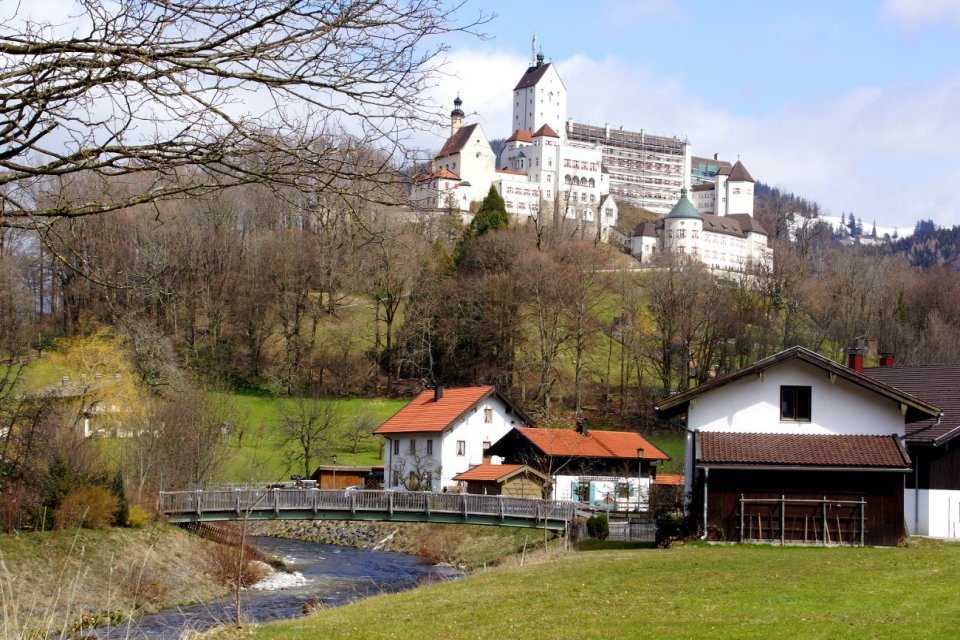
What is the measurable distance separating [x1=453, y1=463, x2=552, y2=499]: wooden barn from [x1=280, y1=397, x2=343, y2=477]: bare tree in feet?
46.0

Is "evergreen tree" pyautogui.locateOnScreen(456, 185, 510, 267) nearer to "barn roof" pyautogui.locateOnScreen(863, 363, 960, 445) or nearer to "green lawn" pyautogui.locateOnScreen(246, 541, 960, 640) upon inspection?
"barn roof" pyautogui.locateOnScreen(863, 363, 960, 445)

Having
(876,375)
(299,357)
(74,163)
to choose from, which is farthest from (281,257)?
(74,163)

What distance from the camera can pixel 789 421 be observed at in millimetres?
30766

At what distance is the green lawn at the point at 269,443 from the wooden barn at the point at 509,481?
11386mm

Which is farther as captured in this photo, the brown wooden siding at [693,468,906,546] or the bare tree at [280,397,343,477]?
the bare tree at [280,397,343,477]

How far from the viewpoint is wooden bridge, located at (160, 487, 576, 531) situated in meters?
37.8

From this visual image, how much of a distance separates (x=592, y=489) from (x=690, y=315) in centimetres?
2892

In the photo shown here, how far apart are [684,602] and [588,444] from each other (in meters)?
35.5

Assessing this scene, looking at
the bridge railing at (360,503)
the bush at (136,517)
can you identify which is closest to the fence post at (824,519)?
the bridge railing at (360,503)

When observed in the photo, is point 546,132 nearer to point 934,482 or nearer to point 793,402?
point 934,482

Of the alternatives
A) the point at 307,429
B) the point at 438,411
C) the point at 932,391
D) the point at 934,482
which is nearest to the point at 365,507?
the point at 438,411

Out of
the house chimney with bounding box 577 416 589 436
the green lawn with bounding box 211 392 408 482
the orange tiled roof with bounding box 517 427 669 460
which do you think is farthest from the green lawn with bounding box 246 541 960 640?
the green lawn with bounding box 211 392 408 482

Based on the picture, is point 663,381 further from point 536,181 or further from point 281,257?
point 536,181

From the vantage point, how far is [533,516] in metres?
38.0
